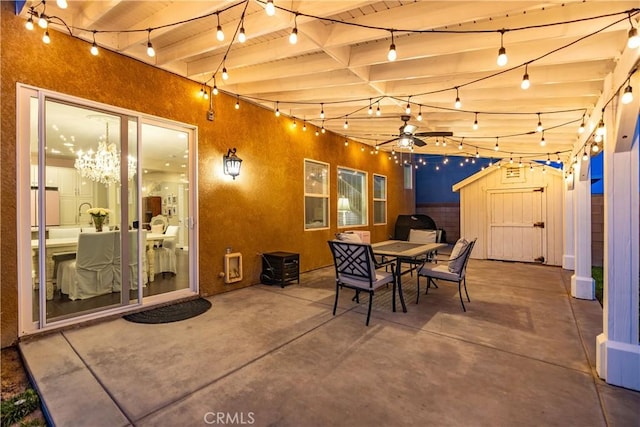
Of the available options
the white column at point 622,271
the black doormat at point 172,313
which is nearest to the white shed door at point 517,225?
the white column at point 622,271

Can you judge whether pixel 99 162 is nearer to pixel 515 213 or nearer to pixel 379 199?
pixel 379 199

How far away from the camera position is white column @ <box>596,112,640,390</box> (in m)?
2.15

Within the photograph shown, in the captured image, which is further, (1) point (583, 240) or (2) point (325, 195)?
(2) point (325, 195)

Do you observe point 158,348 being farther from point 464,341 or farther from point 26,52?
point 26,52

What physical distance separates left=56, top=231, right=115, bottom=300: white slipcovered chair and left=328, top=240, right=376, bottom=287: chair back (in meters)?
2.86

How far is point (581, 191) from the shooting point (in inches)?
169

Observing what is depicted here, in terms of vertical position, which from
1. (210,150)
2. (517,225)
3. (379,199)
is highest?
(210,150)

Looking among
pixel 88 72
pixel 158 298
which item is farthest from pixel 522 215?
pixel 88 72

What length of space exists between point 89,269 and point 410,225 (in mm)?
7633

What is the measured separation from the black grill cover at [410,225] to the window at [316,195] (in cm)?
331

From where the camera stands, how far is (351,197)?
7.61 meters

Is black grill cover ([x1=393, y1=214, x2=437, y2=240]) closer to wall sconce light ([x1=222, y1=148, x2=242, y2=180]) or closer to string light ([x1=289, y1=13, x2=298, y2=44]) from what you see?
wall sconce light ([x1=222, y1=148, x2=242, y2=180])

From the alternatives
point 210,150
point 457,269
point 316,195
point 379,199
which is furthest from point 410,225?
point 210,150

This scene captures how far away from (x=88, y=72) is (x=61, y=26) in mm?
→ 416
